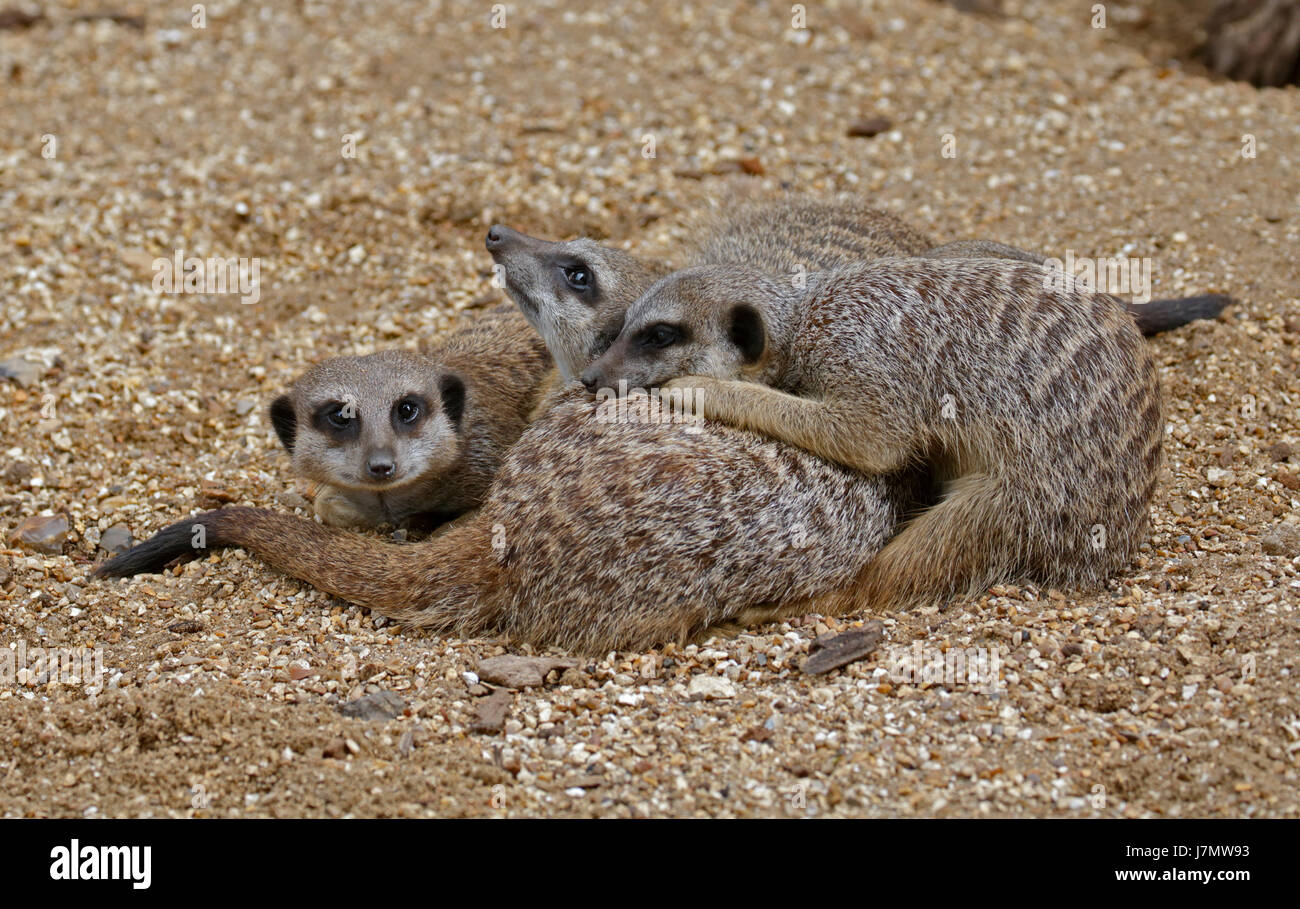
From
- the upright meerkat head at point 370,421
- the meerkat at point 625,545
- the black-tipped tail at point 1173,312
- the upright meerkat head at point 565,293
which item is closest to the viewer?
the meerkat at point 625,545

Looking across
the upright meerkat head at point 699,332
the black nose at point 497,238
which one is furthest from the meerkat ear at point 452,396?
the upright meerkat head at point 699,332

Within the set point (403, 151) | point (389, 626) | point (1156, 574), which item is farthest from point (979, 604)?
point (403, 151)

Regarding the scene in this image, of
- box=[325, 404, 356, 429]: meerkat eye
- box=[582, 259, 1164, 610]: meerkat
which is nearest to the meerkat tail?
box=[325, 404, 356, 429]: meerkat eye

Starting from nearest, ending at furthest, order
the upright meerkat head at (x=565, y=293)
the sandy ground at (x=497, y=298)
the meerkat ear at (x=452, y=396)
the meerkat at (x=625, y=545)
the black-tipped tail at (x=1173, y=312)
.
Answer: the sandy ground at (x=497, y=298)
the meerkat at (x=625, y=545)
the upright meerkat head at (x=565, y=293)
the meerkat ear at (x=452, y=396)
the black-tipped tail at (x=1173, y=312)

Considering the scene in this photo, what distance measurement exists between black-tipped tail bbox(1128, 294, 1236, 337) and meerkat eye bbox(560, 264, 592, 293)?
2.11m

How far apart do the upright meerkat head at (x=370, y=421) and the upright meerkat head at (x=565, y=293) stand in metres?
0.38

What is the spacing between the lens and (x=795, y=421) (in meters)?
3.76

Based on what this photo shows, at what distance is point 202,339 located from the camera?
5.48m

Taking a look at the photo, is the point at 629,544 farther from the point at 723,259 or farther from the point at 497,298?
the point at 497,298

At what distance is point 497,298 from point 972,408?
2.56 meters

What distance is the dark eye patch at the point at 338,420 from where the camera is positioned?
13.4 ft

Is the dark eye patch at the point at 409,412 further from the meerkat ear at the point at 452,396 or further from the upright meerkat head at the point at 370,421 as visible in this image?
the meerkat ear at the point at 452,396

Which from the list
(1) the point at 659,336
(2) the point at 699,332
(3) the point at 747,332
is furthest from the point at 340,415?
(3) the point at 747,332
